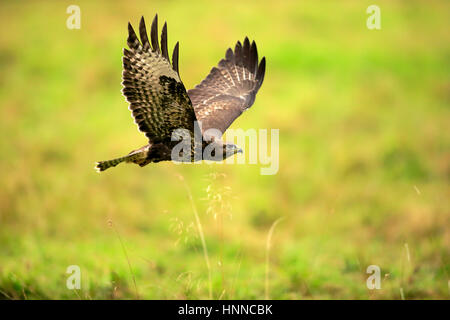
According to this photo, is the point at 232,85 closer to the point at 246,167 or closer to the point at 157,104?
the point at 157,104

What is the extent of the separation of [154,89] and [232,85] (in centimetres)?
212

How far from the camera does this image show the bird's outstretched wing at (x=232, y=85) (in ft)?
20.4

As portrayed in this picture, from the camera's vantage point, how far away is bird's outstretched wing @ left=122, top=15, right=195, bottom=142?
4.49 metres

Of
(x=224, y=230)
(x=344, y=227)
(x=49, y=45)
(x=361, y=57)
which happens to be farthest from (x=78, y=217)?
(x=361, y=57)

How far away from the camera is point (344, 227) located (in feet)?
30.8

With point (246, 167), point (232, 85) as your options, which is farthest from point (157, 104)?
point (246, 167)

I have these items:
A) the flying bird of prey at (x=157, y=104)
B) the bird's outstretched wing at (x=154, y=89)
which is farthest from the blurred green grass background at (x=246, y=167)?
the bird's outstretched wing at (x=154, y=89)

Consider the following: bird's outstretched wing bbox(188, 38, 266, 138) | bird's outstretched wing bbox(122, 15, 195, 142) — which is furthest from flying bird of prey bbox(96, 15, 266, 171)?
bird's outstretched wing bbox(188, 38, 266, 138)

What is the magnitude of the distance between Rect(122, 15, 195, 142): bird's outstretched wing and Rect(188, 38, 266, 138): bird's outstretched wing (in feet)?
4.43

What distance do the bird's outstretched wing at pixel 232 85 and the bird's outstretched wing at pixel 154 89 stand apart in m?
1.35

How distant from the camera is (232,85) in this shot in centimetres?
666

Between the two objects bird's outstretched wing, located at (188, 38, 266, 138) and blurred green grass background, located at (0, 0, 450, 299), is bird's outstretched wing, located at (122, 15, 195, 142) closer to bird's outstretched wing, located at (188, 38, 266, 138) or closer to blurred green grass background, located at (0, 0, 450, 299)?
blurred green grass background, located at (0, 0, 450, 299)

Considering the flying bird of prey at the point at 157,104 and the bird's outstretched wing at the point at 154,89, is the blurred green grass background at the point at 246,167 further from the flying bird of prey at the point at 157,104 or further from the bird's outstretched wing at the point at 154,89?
the bird's outstretched wing at the point at 154,89
